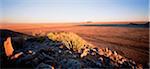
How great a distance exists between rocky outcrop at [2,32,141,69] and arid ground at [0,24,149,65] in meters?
0.08

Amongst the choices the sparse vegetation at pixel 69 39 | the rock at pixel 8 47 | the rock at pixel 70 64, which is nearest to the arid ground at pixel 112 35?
the sparse vegetation at pixel 69 39

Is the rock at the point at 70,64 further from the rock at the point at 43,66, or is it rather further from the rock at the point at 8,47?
the rock at the point at 8,47

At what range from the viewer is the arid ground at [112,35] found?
3023 millimetres

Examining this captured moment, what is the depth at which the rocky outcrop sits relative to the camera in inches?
106

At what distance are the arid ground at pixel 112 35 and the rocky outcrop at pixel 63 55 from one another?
0.08 metres

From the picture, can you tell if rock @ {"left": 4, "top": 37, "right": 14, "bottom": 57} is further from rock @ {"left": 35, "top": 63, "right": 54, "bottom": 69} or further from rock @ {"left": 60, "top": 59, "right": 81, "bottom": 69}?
rock @ {"left": 60, "top": 59, "right": 81, "bottom": 69}

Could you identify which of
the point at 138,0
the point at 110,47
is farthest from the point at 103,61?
the point at 138,0

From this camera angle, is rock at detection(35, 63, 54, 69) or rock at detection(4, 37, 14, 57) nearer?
rock at detection(35, 63, 54, 69)

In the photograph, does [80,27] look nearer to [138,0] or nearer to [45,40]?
[45,40]

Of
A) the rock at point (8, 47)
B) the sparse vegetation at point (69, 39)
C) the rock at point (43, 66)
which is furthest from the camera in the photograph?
the sparse vegetation at point (69, 39)

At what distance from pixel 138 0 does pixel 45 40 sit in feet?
4.69

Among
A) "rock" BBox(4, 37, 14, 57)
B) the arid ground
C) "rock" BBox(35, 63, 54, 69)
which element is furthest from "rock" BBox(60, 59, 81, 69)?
"rock" BBox(4, 37, 14, 57)

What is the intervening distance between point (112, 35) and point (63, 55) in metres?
0.81

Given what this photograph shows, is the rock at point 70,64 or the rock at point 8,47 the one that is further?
Answer: the rock at point 8,47
